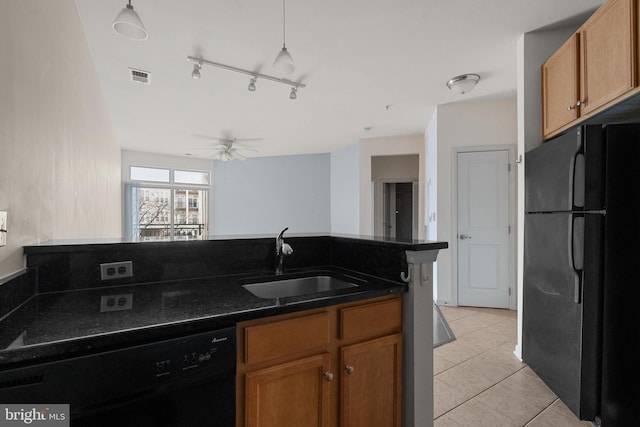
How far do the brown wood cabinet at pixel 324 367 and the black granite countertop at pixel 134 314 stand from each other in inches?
2.2

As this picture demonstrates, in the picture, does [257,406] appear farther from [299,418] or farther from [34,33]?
[34,33]

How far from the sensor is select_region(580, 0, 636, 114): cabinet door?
157 centimetres

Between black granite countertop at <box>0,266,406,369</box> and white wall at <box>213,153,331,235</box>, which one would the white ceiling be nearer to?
black granite countertop at <box>0,266,406,369</box>

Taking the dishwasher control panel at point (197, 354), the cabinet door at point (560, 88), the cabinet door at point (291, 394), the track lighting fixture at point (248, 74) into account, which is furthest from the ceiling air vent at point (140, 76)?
the cabinet door at point (560, 88)

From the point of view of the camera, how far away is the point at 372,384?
4.48 ft

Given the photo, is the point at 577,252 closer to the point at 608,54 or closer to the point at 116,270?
the point at 608,54

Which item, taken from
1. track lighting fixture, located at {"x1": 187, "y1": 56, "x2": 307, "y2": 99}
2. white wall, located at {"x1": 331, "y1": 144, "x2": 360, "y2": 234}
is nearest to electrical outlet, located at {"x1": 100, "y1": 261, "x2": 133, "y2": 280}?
track lighting fixture, located at {"x1": 187, "y1": 56, "x2": 307, "y2": 99}

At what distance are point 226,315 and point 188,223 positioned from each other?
761cm

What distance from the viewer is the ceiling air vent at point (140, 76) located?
3.14 meters

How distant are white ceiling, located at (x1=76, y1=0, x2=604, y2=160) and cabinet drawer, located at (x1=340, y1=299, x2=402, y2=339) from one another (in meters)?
2.01

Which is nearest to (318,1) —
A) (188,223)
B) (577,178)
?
(577,178)

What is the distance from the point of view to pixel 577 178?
171 cm

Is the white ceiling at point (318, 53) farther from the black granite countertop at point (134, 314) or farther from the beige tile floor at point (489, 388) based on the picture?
the beige tile floor at point (489, 388)

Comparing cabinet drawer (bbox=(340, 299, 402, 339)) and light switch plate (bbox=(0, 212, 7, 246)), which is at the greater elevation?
light switch plate (bbox=(0, 212, 7, 246))
